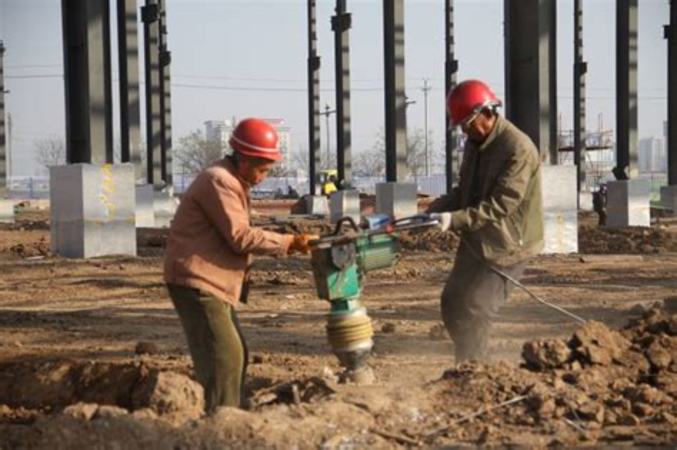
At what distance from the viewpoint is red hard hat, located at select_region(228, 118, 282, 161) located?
611 centimetres

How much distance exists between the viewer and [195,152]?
11819cm

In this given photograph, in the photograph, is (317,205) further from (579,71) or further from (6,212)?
(6,212)

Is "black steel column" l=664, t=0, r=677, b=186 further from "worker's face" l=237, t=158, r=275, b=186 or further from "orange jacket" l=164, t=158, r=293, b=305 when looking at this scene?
"orange jacket" l=164, t=158, r=293, b=305

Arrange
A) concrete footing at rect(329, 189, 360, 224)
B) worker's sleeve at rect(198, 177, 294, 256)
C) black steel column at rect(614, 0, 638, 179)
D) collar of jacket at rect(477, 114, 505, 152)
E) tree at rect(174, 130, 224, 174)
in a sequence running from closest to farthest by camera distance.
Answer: worker's sleeve at rect(198, 177, 294, 256) < collar of jacket at rect(477, 114, 505, 152) < black steel column at rect(614, 0, 638, 179) < concrete footing at rect(329, 189, 360, 224) < tree at rect(174, 130, 224, 174)

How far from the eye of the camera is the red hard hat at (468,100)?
688 centimetres

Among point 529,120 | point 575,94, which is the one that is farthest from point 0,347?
point 575,94

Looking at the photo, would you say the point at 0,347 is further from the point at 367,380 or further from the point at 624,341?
the point at 624,341

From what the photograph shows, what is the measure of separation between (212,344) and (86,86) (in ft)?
45.4

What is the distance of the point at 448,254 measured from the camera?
2103cm

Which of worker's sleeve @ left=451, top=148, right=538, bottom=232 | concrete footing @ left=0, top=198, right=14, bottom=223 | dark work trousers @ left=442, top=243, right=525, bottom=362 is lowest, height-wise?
concrete footing @ left=0, top=198, right=14, bottom=223

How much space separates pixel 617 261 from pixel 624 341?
12.1 m

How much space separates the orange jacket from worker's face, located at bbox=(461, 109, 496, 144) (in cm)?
155

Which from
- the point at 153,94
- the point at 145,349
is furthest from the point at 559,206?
the point at 153,94

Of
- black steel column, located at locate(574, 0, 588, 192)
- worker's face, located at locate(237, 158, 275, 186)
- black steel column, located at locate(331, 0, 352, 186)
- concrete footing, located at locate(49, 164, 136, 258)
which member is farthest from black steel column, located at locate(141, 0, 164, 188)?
worker's face, located at locate(237, 158, 275, 186)
